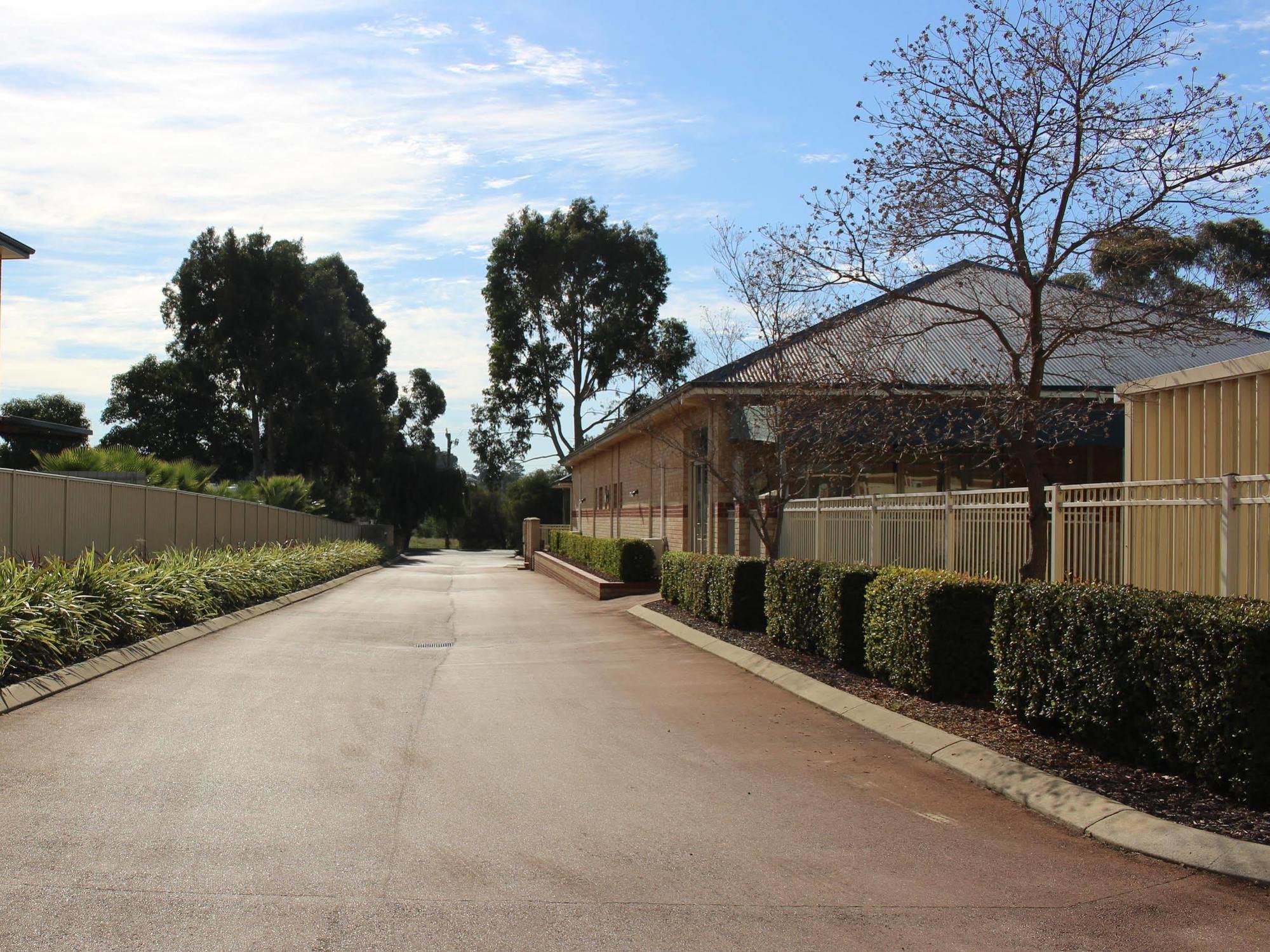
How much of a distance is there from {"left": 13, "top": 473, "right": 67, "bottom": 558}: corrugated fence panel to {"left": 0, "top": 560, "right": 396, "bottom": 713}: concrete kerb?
222 centimetres

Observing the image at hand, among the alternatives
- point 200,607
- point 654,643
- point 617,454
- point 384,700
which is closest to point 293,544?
point 617,454

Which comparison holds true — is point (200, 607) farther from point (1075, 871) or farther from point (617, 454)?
point (617, 454)

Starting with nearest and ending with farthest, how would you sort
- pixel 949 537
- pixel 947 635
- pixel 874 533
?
pixel 947 635 < pixel 949 537 < pixel 874 533

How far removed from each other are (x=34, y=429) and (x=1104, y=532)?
26.7 m

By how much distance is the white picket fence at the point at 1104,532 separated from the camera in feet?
23.3

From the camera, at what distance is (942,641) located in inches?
375

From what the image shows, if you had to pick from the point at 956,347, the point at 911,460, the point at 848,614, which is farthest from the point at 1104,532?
the point at 956,347

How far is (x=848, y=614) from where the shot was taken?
1162 centimetres

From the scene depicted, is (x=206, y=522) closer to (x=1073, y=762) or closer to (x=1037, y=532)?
(x=1037, y=532)

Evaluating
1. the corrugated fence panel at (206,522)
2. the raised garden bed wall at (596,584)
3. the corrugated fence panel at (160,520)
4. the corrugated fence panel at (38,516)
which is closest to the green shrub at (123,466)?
the corrugated fence panel at (206,522)

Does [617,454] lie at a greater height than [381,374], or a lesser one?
lesser

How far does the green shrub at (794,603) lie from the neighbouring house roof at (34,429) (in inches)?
779

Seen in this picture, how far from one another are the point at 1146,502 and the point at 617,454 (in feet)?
88.4

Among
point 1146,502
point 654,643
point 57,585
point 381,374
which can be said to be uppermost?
point 381,374
